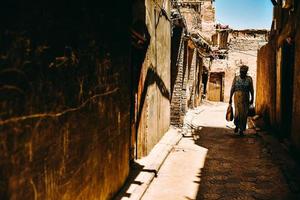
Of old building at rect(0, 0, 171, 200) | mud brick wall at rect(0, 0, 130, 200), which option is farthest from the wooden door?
mud brick wall at rect(0, 0, 130, 200)

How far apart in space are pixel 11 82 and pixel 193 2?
3178cm

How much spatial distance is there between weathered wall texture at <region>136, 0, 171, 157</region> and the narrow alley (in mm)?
24

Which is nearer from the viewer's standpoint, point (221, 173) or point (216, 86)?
point (221, 173)

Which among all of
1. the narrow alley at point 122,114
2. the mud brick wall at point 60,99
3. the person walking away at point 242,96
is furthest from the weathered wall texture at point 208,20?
the mud brick wall at point 60,99

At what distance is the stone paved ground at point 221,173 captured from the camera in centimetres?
551

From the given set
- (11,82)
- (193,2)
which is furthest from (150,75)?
(193,2)

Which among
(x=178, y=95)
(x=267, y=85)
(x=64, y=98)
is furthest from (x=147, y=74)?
(x=267, y=85)

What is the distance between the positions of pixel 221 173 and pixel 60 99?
437 centimetres

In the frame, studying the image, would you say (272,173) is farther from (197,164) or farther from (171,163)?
(171,163)

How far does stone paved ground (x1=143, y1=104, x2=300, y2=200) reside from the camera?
18.1 feet

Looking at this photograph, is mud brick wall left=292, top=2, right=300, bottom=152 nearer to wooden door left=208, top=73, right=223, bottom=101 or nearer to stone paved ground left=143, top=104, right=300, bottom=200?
stone paved ground left=143, top=104, right=300, bottom=200

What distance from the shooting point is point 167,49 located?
9750 mm

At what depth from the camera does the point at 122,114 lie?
5.32 meters

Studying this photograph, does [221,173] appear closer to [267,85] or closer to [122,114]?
[122,114]
